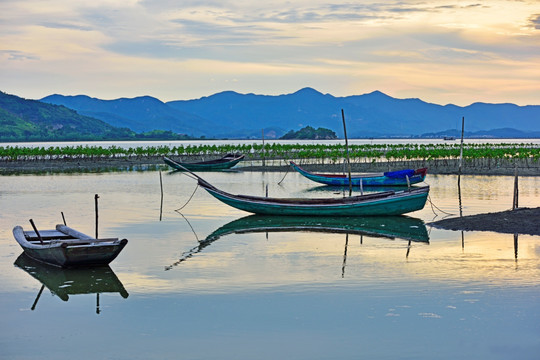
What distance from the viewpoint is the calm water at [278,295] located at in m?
10.1

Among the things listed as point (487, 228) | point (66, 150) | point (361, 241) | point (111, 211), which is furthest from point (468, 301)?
point (66, 150)

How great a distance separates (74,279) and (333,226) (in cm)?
992

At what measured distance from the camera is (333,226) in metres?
22.0

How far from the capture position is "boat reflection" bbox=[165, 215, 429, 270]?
66.6 ft

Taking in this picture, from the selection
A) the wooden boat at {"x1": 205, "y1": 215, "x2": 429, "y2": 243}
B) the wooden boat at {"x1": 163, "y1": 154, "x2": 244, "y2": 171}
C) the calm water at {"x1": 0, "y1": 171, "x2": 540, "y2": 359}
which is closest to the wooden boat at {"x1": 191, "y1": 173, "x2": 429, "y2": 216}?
the wooden boat at {"x1": 205, "y1": 215, "x2": 429, "y2": 243}

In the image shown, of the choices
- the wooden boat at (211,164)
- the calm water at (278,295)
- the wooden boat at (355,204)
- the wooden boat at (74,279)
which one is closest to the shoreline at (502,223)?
the calm water at (278,295)

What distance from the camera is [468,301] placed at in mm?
12266

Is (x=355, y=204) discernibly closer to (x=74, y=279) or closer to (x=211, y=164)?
(x=74, y=279)

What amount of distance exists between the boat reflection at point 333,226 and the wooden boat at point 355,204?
26 centimetres

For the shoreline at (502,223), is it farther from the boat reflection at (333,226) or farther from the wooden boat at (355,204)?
the wooden boat at (355,204)

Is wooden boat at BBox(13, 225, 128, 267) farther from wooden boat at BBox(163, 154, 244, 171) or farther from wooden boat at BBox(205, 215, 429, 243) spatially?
wooden boat at BBox(163, 154, 244, 171)

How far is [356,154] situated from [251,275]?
50042mm

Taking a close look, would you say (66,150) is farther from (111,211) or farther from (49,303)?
(49,303)

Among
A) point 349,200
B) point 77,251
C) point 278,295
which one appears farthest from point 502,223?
point 77,251
